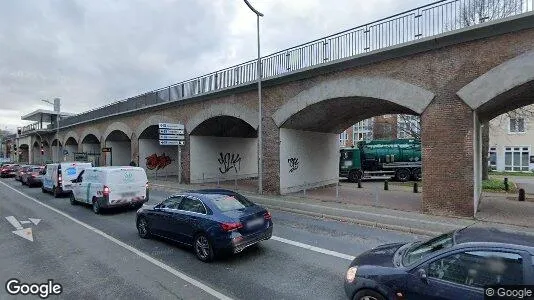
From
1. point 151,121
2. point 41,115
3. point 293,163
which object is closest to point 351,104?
point 293,163

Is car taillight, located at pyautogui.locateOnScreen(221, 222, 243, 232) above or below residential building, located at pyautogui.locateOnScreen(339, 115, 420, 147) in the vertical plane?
below

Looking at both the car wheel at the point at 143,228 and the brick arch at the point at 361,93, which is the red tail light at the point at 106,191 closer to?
the car wheel at the point at 143,228

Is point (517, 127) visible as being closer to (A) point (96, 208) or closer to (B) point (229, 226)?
(B) point (229, 226)

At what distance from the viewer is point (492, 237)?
410 centimetres

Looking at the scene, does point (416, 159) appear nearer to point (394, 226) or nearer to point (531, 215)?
point (531, 215)

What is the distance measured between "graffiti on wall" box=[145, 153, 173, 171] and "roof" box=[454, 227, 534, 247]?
2931 cm

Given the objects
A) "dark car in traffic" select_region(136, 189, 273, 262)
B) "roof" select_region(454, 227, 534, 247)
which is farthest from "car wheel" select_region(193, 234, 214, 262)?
"roof" select_region(454, 227, 534, 247)

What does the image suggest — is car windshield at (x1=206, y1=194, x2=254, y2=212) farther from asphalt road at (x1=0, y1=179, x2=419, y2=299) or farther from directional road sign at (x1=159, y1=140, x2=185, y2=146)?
directional road sign at (x1=159, y1=140, x2=185, y2=146)

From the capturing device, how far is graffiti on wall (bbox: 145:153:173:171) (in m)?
30.7

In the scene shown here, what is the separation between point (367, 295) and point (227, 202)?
14.1ft

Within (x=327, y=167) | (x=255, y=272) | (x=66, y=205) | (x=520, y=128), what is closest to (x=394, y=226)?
(x=255, y=272)

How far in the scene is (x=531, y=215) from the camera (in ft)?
39.0

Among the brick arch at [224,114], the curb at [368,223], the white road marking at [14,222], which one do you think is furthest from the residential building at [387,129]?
the white road marking at [14,222]

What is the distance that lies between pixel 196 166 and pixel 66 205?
9.82 m
